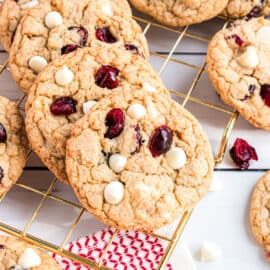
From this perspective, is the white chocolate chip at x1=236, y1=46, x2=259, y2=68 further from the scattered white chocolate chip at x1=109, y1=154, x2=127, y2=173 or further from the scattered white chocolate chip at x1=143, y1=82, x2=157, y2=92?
the scattered white chocolate chip at x1=109, y1=154, x2=127, y2=173

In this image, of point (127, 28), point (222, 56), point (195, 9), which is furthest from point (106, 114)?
point (195, 9)

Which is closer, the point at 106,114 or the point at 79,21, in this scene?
the point at 106,114

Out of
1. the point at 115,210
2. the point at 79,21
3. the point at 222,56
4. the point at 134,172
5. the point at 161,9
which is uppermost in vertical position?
the point at 161,9

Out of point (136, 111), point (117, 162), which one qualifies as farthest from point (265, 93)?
point (117, 162)

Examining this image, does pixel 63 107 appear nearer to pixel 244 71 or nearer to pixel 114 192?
pixel 114 192

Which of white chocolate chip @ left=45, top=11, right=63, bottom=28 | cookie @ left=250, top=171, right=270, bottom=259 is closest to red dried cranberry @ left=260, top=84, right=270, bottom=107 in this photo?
cookie @ left=250, top=171, right=270, bottom=259

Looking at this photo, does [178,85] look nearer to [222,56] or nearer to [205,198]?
[222,56]

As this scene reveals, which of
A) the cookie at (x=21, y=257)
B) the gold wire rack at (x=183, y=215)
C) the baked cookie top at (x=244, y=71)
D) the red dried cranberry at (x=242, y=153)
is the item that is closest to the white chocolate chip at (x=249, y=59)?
the baked cookie top at (x=244, y=71)
